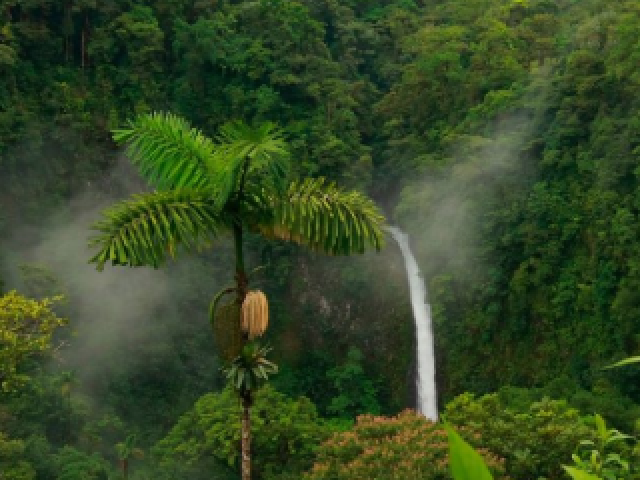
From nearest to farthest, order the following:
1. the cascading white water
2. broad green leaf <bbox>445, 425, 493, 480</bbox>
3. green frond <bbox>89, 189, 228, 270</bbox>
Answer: broad green leaf <bbox>445, 425, 493, 480</bbox> < green frond <bbox>89, 189, 228, 270</bbox> < the cascading white water

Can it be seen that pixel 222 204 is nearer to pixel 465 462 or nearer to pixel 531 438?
pixel 465 462

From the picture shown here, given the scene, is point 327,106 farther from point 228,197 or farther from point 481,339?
point 228,197

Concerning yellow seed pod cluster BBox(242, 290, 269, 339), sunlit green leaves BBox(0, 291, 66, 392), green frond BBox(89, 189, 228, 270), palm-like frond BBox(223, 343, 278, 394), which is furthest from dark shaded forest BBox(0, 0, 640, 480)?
green frond BBox(89, 189, 228, 270)

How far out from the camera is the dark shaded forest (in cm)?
1698

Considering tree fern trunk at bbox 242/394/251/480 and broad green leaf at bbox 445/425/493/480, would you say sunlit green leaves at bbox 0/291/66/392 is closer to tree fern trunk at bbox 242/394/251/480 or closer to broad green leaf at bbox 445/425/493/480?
tree fern trunk at bbox 242/394/251/480

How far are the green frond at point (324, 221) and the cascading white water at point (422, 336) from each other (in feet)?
52.4

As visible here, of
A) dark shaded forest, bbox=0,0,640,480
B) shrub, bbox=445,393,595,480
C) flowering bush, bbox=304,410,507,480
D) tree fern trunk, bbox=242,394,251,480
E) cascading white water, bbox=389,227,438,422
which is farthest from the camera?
cascading white water, bbox=389,227,438,422

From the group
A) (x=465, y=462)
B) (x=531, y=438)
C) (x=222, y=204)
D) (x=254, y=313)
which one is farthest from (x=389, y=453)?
(x=465, y=462)

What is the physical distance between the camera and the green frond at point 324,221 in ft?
16.8

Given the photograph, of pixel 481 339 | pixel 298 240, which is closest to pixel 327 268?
pixel 481 339

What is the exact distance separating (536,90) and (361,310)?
8085mm

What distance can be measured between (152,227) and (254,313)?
0.80m

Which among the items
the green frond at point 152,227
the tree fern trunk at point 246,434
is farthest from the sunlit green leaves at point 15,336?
the green frond at point 152,227

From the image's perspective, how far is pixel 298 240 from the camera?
518 centimetres
